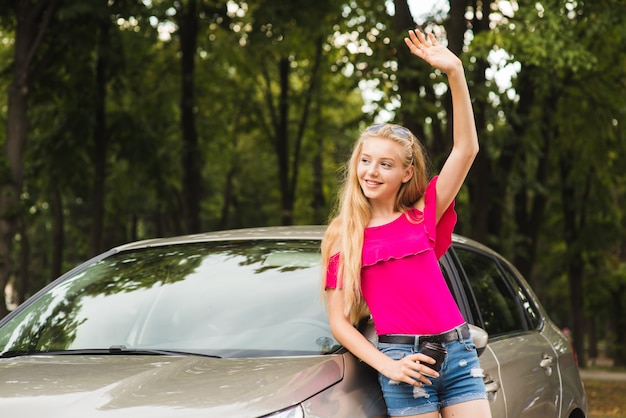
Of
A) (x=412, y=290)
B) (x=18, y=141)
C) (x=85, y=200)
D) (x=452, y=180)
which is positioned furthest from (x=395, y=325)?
(x=85, y=200)

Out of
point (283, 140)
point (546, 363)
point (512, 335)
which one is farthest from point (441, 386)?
point (283, 140)

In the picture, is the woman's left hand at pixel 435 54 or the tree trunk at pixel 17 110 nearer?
the woman's left hand at pixel 435 54

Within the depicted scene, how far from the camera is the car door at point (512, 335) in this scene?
15.3 ft

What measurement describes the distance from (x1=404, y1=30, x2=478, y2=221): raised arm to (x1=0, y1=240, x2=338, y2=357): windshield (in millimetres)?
685

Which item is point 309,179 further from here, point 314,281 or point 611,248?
point 314,281

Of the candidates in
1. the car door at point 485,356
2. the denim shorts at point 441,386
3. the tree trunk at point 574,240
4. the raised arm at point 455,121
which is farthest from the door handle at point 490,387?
the tree trunk at point 574,240

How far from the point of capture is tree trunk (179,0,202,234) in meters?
18.8

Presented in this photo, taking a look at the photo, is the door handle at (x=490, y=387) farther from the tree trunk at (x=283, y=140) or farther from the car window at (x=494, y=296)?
the tree trunk at (x=283, y=140)

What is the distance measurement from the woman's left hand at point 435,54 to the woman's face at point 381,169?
0.34m

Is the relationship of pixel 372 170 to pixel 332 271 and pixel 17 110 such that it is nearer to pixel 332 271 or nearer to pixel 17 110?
pixel 332 271

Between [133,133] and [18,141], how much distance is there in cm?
686

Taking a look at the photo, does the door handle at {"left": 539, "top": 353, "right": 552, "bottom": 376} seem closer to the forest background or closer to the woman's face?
the woman's face

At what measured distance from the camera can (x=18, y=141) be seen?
1432cm

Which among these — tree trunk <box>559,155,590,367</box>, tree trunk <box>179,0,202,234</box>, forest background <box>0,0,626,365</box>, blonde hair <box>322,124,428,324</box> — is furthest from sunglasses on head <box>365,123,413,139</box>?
tree trunk <box>559,155,590,367</box>
